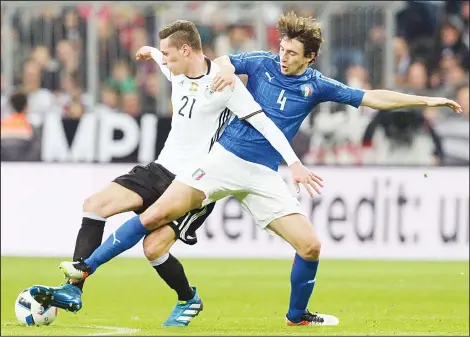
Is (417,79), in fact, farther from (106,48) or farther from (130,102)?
(106,48)

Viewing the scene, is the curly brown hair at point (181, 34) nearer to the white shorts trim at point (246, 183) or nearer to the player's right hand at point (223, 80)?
Answer: the player's right hand at point (223, 80)

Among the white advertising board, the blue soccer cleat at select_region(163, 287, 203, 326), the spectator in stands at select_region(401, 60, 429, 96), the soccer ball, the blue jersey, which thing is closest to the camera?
the soccer ball

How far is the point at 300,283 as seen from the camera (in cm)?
842

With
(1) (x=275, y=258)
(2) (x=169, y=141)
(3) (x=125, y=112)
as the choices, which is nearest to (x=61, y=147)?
(3) (x=125, y=112)

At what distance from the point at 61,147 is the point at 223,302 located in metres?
4.21

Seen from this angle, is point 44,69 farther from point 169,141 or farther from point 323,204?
point 169,141

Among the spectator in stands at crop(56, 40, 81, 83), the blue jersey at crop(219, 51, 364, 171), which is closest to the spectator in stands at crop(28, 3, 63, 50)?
the spectator in stands at crop(56, 40, 81, 83)

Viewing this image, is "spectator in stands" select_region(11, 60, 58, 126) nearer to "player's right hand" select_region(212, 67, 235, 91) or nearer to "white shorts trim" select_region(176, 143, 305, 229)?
"white shorts trim" select_region(176, 143, 305, 229)

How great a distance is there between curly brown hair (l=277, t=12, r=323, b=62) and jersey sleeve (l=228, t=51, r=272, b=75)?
1.05ft

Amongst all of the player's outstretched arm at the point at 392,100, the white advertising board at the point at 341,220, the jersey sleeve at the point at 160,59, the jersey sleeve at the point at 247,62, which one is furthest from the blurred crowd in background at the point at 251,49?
the player's outstretched arm at the point at 392,100

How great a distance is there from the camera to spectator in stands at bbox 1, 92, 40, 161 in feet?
47.2

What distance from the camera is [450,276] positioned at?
1316 centimetres

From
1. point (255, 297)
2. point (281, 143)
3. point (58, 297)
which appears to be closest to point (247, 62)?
point (281, 143)

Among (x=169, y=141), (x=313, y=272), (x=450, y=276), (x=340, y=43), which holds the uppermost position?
(x=340, y=43)
